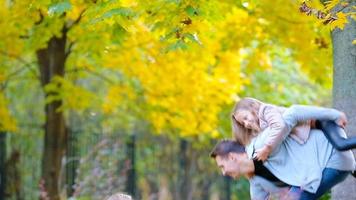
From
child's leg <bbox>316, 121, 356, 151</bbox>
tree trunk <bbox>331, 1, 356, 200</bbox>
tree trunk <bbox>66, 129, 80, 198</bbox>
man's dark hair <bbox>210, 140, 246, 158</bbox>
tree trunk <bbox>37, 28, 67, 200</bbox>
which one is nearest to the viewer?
child's leg <bbox>316, 121, 356, 151</bbox>

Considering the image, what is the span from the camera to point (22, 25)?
8945 mm

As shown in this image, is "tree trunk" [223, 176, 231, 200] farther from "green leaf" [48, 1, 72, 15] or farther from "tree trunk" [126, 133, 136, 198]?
"green leaf" [48, 1, 72, 15]

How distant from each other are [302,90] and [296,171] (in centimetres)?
1075

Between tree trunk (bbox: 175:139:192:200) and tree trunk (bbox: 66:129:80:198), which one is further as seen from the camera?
tree trunk (bbox: 175:139:192:200)

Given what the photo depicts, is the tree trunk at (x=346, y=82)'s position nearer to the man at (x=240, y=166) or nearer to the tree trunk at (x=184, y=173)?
the man at (x=240, y=166)

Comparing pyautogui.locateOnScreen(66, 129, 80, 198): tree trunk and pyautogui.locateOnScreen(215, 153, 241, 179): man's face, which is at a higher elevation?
pyautogui.locateOnScreen(215, 153, 241, 179): man's face

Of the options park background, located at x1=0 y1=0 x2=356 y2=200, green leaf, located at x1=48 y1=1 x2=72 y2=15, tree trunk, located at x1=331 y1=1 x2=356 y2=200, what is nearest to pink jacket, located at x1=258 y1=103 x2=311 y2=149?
park background, located at x1=0 y1=0 x2=356 y2=200

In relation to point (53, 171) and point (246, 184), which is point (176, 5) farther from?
point (246, 184)

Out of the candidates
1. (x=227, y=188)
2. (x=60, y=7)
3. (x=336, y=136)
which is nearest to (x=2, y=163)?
(x=227, y=188)

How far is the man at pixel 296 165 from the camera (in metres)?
5.24

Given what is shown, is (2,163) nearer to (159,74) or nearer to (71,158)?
(71,158)

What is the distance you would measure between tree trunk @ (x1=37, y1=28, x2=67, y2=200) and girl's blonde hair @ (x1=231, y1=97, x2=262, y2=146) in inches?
219

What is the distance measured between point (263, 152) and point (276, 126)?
19 cm

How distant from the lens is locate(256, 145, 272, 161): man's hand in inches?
205
